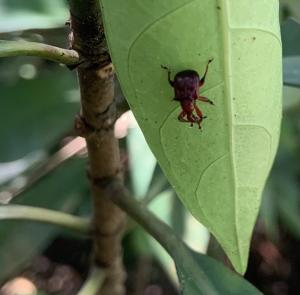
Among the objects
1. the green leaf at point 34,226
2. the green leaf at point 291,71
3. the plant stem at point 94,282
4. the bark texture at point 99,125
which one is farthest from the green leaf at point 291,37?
the green leaf at point 34,226

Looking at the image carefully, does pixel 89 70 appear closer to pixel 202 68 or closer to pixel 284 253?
pixel 202 68

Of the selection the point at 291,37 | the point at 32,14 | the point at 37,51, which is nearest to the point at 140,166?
the point at 32,14

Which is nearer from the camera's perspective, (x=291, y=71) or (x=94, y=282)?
(x=291, y=71)

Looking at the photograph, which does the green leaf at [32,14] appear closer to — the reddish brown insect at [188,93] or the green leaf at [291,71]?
the green leaf at [291,71]

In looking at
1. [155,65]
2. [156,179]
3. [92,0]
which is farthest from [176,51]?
[156,179]

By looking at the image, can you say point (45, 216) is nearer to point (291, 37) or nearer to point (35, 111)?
point (291, 37)
